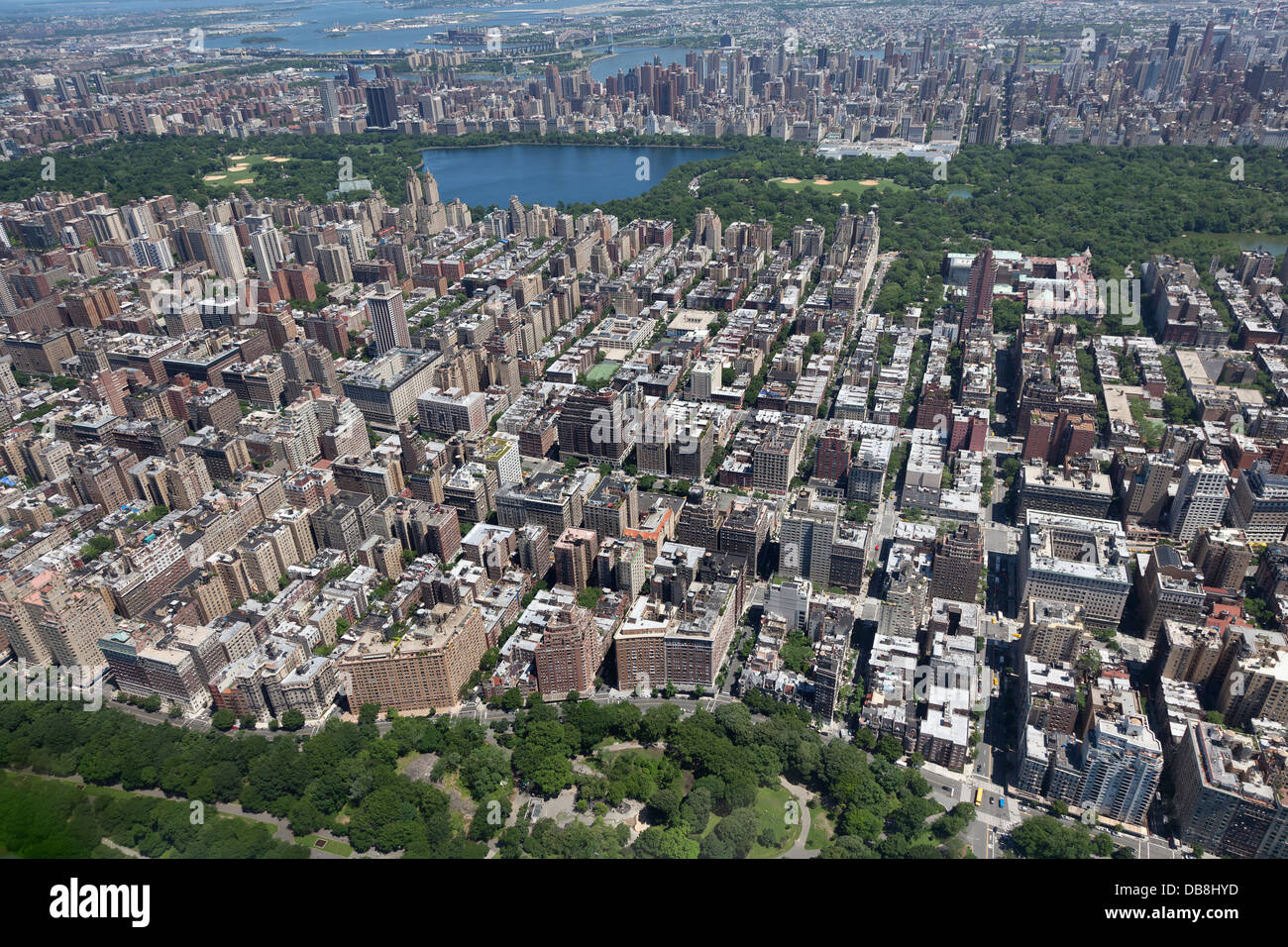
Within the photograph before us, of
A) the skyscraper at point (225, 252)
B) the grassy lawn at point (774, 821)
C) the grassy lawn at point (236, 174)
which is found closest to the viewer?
the grassy lawn at point (774, 821)

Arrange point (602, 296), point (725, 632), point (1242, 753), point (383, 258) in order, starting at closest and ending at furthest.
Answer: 1. point (1242, 753)
2. point (725, 632)
3. point (602, 296)
4. point (383, 258)

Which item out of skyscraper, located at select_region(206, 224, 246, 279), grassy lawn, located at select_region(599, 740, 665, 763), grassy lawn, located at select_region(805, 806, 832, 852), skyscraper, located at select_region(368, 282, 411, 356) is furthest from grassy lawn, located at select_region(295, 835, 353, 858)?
skyscraper, located at select_region(206, 224, 246, 279)

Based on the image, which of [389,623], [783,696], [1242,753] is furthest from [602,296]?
[1242,753]

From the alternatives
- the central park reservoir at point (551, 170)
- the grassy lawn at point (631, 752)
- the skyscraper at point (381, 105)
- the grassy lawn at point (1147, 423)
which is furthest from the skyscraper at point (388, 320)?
the skyscraper at point (381, 105)

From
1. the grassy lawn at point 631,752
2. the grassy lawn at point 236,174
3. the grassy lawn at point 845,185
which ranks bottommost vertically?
the grassy lawn at point 631,752

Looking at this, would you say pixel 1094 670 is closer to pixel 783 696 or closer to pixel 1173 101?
pixel 783 696

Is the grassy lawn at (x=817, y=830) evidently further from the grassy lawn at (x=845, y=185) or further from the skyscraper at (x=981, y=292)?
the grassy lawn at (x=845, y=185)

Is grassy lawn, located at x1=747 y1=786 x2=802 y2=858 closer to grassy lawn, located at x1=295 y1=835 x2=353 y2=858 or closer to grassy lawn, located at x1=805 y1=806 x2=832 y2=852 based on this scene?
grassy lawn, located at x1=805 y1=806 x2=832 y2=852
